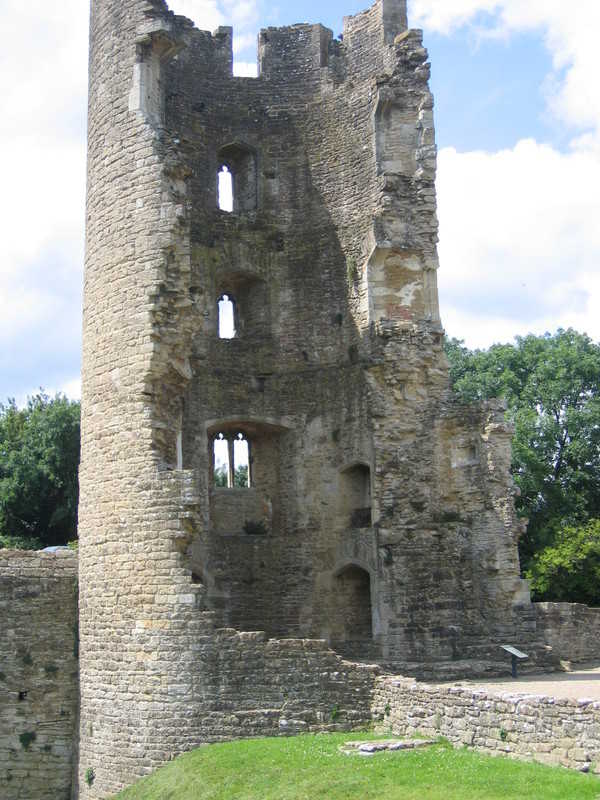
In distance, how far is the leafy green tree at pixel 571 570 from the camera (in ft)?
95.6

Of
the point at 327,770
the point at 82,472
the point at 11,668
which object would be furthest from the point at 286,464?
the point at 327,770

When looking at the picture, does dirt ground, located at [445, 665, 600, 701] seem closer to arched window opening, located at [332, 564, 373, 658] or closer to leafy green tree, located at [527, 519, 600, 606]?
arched window opening, located at [332, 564, 373, 658]

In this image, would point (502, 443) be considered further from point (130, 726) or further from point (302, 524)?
point (130, 726)

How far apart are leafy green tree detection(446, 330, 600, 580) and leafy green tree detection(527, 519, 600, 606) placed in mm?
1063

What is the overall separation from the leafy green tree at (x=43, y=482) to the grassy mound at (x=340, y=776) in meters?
15.5

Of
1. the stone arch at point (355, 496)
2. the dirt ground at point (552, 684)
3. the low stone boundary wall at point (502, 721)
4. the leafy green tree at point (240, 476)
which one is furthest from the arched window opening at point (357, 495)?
the leafy green tree at point (240, 476)

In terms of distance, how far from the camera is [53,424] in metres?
31.2

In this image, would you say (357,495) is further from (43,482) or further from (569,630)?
(43,482)

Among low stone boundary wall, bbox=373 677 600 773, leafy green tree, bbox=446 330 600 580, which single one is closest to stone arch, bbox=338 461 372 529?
Result: low stone boundary wall, bbox=373 677 600 773

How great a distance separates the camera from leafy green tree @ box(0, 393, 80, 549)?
99.8 feet

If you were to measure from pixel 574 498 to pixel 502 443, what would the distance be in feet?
36.7

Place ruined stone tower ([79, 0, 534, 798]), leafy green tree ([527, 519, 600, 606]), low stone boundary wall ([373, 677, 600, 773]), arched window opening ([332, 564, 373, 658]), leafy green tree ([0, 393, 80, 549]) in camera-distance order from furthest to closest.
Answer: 1. leafy green tree ([0, 393, 80, 549])
2. leafy green tree ([527, 519, 600, 606])
3. arched window opening ([332, 564, 373, 658])
4. ruined stone tower ([79, 0, 534, 798])
5. low stone boundary wall ([373, 677, 600, 773])

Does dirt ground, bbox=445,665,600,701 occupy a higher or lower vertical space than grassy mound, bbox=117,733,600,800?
higher

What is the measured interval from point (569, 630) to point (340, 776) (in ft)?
39.7
